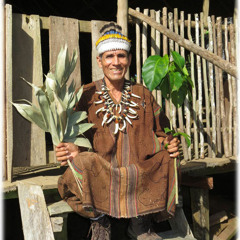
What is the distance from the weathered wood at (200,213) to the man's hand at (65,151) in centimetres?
176

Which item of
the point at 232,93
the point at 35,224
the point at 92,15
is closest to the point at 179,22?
the point at 232,93

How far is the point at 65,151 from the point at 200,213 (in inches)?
78.2

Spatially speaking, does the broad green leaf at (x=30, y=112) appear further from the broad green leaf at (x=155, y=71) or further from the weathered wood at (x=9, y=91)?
the broad green leaf at (x=155, y=71)

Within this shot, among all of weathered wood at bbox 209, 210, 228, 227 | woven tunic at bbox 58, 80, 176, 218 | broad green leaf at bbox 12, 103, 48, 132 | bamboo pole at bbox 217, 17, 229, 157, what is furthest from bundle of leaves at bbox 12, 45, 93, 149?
weathered wood at bbox 209, 210, 228, 227

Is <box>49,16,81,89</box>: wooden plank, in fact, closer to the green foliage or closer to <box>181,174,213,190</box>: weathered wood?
the green foliage

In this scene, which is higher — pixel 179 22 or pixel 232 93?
pixel 179 22

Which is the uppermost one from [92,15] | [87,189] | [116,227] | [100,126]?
[92,15]

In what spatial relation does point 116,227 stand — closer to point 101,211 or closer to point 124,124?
point 101,211

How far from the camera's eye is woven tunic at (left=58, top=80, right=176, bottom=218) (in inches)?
107

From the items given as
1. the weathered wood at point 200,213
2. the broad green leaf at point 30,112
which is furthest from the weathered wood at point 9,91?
the weathered wood at point 200,213

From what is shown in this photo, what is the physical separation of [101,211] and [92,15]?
6.12m

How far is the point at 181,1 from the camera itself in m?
7.26

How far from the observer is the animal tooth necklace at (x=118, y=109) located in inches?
116

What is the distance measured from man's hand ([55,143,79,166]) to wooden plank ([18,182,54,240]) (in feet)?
1.57
